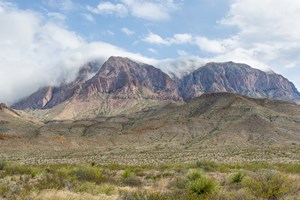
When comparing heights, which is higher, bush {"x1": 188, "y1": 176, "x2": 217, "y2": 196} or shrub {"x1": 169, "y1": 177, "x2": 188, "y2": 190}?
bush {"x1": 188, "y1": 176, "x2": 217, "y2": 196}

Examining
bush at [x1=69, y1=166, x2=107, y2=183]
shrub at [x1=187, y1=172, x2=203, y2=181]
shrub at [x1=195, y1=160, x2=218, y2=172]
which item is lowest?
shrub at [x1=195, y1=160, x2=218, y2=172]

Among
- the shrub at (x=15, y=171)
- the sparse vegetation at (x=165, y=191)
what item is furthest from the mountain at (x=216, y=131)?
the sparse vegetation at (x=165, y=191)

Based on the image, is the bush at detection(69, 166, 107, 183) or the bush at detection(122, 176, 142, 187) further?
the bush at detection(122, 176, 142, 187)

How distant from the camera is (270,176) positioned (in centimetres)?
1552

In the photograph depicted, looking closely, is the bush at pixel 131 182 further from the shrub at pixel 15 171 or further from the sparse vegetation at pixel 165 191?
the shrub at pixel 15 171

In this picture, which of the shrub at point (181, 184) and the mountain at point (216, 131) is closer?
the shrub at point (181, 184)

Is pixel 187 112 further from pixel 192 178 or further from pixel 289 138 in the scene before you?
pixel 192 178

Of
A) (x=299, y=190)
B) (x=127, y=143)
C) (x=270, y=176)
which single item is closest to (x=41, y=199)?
(x=270, y=176)

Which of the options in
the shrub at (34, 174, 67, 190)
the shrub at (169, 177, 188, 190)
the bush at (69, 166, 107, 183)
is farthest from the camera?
the bush at (69, 166, 107, 183)

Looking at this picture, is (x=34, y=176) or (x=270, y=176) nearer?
(x=270, y=176)

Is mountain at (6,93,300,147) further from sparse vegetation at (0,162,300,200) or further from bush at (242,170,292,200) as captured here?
bush at (242,170,292,200)

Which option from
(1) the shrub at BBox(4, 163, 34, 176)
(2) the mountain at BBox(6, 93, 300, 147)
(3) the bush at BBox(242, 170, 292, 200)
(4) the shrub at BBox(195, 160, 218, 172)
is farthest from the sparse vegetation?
(2) the mountain at BBox(6, 93, 300, 147)

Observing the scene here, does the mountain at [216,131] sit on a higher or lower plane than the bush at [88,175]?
higher

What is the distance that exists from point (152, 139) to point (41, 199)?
335 feet
